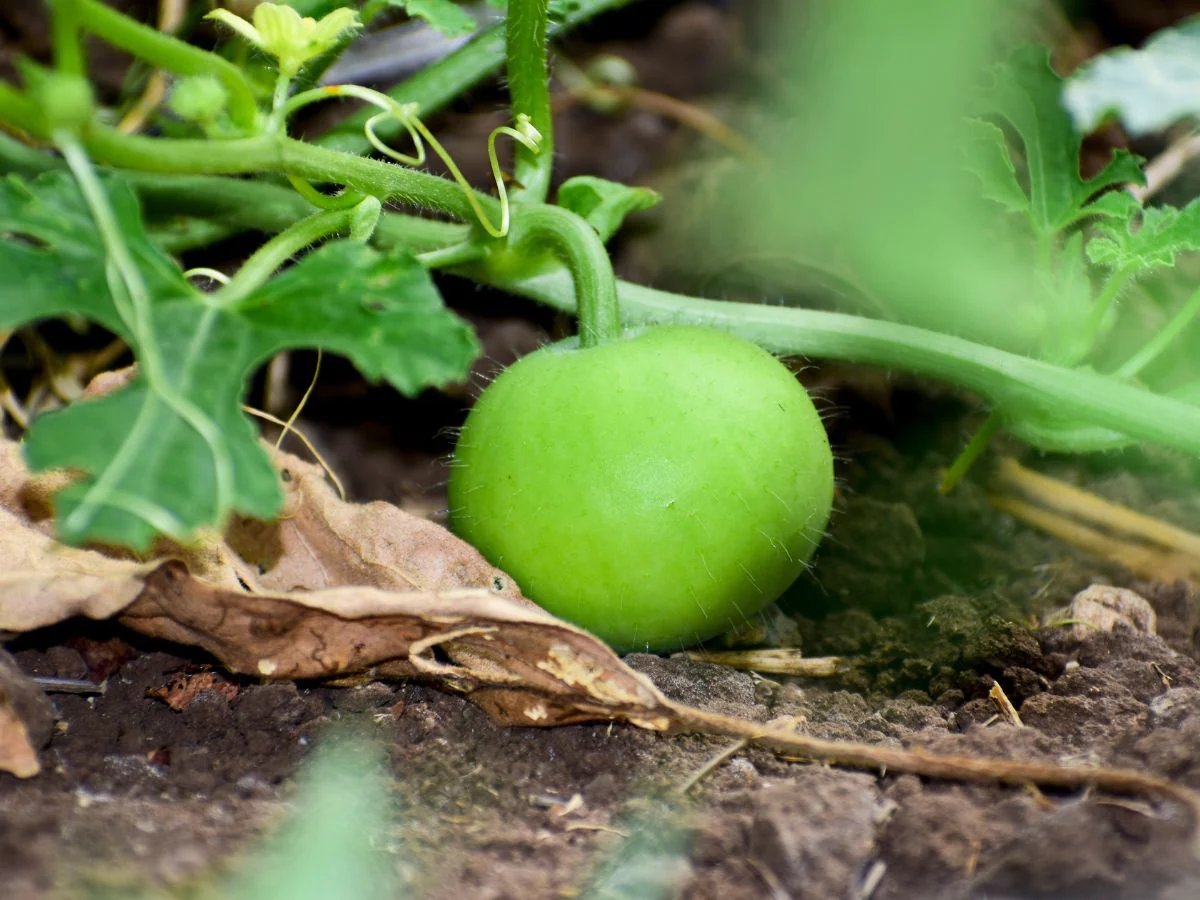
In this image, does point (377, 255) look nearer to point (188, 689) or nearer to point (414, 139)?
point (414, 139)

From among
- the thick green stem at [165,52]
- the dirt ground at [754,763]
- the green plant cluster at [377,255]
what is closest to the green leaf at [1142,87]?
the green plant cluster at [377,255]

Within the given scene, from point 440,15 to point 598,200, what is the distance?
1.35 feet

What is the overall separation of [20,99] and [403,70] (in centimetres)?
169

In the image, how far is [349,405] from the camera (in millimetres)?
2586

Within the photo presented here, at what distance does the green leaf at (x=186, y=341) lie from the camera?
1218mm

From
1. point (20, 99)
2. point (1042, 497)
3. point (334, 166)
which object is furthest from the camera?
point (1042, 497)

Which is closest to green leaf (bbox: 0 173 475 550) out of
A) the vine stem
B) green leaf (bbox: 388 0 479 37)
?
green leaf (bbox: 388 0 479 37)

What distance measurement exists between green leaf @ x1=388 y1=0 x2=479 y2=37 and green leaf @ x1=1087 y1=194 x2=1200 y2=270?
102cm

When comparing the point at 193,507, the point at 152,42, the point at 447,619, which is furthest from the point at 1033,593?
the point at 152,42

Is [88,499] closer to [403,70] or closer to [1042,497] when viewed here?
[1042,497]

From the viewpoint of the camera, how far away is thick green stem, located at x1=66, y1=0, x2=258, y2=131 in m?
1.38

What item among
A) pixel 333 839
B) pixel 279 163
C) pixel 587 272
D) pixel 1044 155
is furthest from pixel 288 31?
pixel 1044 155

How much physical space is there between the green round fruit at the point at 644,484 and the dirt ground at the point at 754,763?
14cm

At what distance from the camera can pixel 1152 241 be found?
179 centimetres
